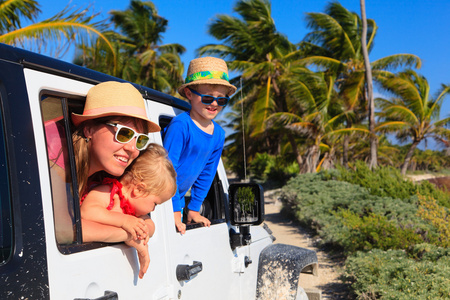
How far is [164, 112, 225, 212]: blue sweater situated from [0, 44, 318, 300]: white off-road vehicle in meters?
0.12

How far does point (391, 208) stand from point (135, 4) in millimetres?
23070

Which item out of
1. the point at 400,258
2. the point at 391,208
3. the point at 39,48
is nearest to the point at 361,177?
the point at 391,208

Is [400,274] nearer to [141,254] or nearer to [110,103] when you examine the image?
[141,254]

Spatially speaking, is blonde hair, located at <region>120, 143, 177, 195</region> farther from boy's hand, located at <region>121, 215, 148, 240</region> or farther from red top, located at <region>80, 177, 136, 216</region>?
boy's hand, located at <region>121, 215, 148, 240</region>

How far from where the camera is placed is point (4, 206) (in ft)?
4.08

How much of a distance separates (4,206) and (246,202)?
5.36 feet

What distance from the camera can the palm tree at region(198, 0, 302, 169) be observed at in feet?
70.9

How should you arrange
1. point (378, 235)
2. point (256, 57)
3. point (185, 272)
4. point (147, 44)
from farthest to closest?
point (147, 44) → point (256, 57) → point (378, 235) → point (185, 272)

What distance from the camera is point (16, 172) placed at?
1.26 meters

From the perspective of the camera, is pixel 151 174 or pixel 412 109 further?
pixel 412 109

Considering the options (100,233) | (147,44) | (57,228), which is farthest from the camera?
(147,44)

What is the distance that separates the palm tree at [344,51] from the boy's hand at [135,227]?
70.7 ft

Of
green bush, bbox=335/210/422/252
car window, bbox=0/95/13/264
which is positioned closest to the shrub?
green bush, bbox=335/210/422/252

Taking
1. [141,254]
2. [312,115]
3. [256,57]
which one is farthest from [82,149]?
[256,57]
